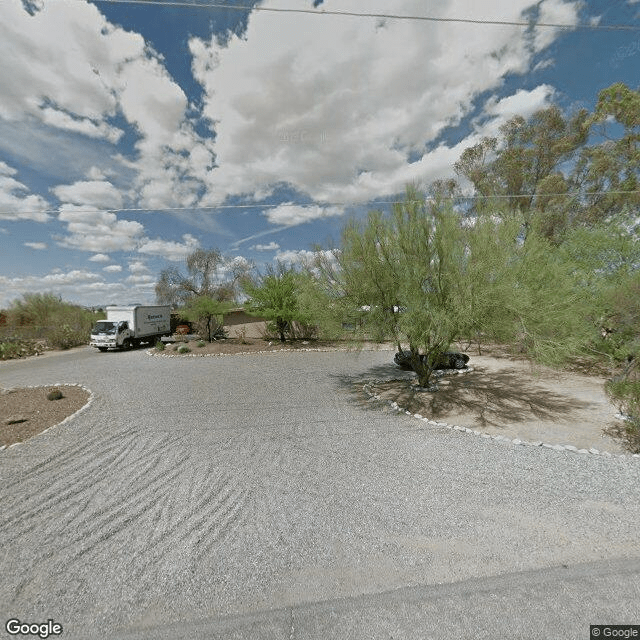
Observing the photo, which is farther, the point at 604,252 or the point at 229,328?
the point at 229,328

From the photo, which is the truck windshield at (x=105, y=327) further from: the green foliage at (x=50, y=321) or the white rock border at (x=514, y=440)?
the white rock border at (x=514, y=440)

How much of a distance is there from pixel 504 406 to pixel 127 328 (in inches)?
806

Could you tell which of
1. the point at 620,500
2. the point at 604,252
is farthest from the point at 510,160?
the point at 620,500

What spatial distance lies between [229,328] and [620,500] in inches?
917

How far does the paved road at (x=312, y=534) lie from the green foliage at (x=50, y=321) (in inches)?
749

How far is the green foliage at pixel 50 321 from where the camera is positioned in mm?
19594

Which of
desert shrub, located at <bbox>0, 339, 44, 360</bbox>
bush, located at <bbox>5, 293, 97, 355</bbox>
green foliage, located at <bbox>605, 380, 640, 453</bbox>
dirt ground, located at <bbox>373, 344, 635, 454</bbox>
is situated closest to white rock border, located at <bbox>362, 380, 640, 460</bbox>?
dirt ground, located at <bbox>373, 344, 635, 454</bbox>

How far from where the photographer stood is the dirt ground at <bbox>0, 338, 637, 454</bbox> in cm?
559

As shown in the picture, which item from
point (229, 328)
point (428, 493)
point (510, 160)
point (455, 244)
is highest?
point (510, 160)

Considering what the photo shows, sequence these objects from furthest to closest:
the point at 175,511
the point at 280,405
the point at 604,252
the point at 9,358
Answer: the point at 9,358
the point at 604,252
the point at 280,405
the point at 175,511

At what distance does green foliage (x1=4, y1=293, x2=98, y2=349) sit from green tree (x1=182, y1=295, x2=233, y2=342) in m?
9.26

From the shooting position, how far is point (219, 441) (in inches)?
212

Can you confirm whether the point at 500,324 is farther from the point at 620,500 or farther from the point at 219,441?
the point at 219,441

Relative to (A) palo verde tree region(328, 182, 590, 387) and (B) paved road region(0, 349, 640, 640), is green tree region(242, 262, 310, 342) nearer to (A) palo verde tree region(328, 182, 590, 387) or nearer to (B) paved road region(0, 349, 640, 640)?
(A) palo verde tree region(328, 182, 590, 387)
